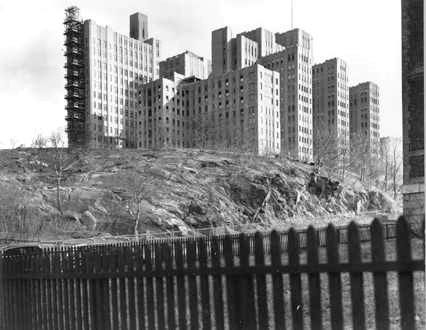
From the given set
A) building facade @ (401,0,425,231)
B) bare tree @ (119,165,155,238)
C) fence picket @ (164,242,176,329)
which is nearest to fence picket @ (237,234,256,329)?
fence picket @ (164,242,176,329)

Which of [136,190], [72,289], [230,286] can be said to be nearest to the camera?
[230,286]

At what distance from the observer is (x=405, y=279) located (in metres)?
2.31

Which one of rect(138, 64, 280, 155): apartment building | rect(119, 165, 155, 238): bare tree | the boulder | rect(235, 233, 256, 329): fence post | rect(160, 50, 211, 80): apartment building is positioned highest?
rect(160, 50, 211, 80): apartment building

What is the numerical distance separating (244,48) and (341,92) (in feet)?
5.18

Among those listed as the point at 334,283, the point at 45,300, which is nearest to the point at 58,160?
the point at 45,300

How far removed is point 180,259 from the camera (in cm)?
359

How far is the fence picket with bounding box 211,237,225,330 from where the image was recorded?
3273 mm

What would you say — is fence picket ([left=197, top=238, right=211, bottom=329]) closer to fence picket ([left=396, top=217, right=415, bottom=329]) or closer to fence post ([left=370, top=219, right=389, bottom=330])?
fence post ([left=370, top=219, right=389, bottom=330])

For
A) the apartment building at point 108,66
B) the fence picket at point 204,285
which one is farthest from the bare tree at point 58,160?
the fence picket at point 204,285

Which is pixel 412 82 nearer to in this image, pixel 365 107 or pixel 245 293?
pixel 365 107

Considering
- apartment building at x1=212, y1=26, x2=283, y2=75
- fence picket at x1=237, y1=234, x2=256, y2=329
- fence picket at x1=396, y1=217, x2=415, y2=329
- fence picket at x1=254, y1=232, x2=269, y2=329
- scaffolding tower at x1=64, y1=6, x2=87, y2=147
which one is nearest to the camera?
fence picket at x1=396, y1=217, x2=415, y2=329

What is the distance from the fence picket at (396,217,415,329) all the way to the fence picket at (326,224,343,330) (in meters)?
0.34

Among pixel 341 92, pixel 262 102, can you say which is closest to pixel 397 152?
pixel 262 102

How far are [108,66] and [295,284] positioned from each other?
5.54 metres
